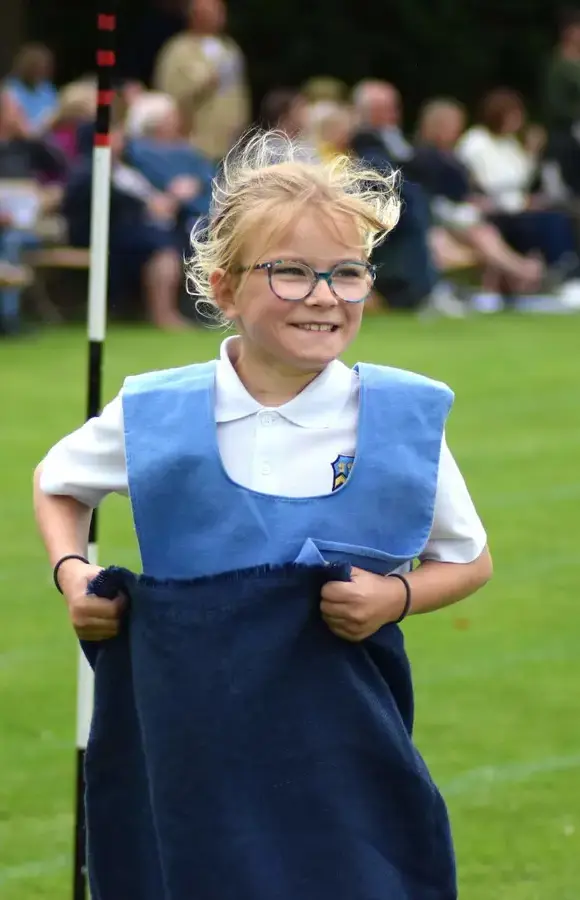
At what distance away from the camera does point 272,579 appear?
114 inches

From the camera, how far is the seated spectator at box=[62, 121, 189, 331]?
603 inches

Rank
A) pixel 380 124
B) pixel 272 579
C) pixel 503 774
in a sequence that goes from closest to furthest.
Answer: pixel 272 579 → pixel 503 774 → pixel 380 124

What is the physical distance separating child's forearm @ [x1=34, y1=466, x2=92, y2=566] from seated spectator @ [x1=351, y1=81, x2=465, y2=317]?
13.5m

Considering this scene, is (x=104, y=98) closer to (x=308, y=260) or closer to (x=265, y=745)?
(x=308, y=260)

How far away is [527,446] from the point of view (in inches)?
395

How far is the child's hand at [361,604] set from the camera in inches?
115

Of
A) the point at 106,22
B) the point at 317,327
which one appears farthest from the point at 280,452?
the point at 106,22

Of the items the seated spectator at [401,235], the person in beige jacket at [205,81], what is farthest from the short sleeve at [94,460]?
the person in beige jacket at [205,81]

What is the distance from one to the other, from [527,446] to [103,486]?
6999mm

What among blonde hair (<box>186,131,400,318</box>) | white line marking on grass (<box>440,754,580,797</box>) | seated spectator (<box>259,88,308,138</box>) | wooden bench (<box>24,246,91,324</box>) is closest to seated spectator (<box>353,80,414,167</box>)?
seated spectator (<box>259,88,308,138</box>)

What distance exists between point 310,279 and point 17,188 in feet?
39.7

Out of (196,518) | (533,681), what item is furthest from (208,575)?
(533,681)

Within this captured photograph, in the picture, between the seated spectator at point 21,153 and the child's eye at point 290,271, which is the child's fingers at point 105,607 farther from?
the seated spectator at point 21,153

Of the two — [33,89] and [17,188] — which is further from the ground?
[33,89]
